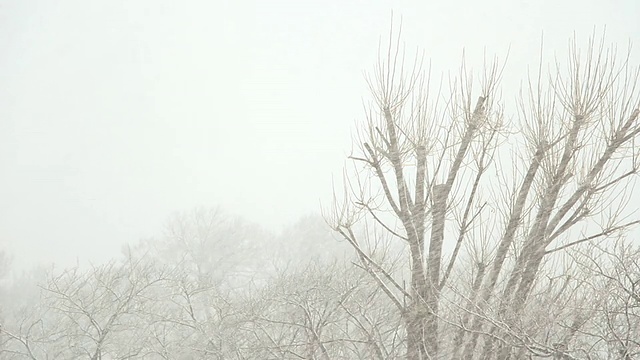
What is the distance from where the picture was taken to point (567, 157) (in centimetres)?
516

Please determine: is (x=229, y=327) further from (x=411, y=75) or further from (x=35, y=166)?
(x=35, y=166)

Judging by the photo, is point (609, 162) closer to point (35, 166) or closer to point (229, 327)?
point (229, 327)

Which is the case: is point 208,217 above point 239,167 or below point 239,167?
below

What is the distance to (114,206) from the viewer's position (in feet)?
337

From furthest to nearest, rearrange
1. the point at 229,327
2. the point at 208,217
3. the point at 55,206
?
the point at 55,206, the point at 208,217, the point at 229,327

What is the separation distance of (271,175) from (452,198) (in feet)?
560

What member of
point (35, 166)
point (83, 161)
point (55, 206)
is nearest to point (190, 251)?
point (55, 206)

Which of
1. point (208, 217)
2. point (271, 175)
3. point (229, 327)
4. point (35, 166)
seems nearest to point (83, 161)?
point (35, 166)

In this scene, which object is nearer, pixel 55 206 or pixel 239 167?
pixel 55 206

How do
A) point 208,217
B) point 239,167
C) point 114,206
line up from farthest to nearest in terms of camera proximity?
1. point 239,167
2. point 114,206
3. point 208,217

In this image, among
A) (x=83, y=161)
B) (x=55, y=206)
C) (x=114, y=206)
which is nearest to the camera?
(x=55, y=206)

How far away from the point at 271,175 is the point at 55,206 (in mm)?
85444

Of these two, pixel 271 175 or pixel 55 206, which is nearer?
pixel 55 206

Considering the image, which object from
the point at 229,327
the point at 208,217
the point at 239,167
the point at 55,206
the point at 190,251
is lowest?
the point at 229,327
